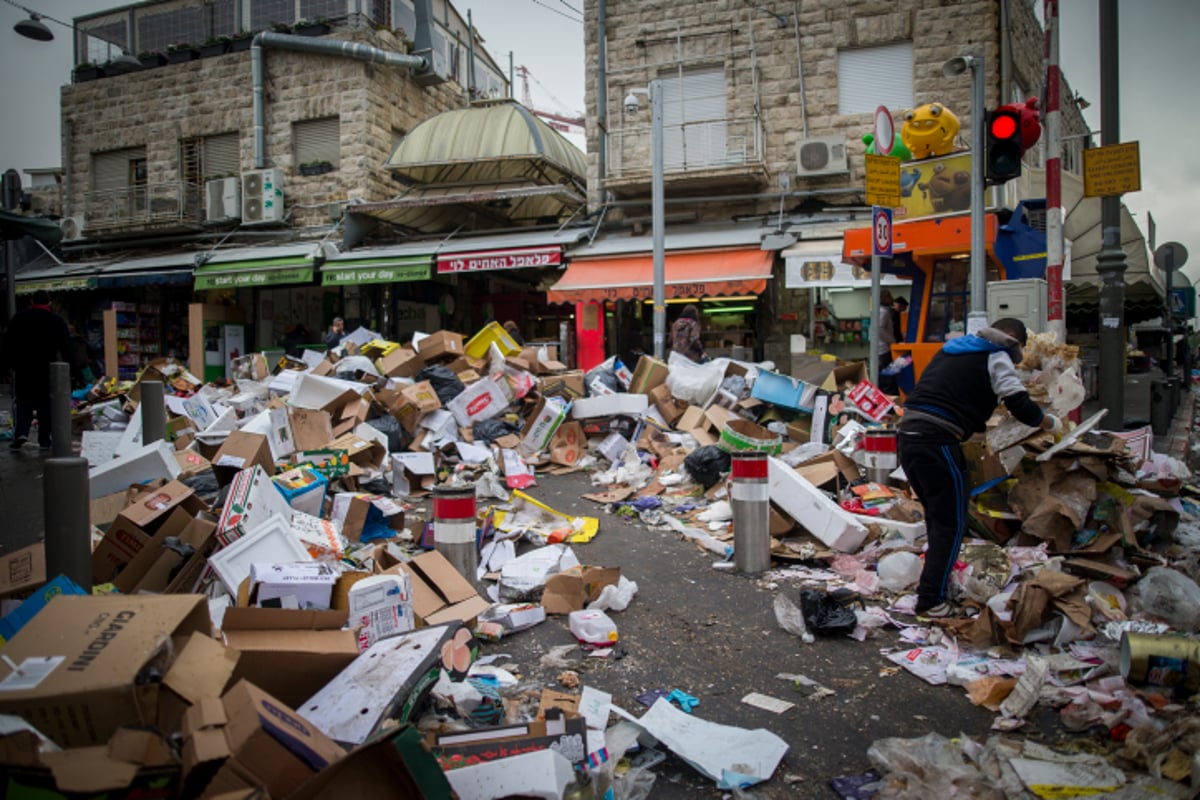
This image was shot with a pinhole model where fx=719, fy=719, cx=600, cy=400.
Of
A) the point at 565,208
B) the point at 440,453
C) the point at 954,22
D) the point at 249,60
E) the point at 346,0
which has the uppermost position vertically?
the point at 346,0

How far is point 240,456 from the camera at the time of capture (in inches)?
212

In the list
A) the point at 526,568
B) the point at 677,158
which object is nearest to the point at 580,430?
the point at 526,568

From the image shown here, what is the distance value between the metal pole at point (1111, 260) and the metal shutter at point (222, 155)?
18127 mm

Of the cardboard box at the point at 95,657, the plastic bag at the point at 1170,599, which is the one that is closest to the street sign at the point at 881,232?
the plastic bag at the point at 1170,599

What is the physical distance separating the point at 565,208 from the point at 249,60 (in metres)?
8.89

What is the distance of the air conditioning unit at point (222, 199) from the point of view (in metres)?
17.7

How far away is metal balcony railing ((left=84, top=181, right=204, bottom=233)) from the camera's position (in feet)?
60.3

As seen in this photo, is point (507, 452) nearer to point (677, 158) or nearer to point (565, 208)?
point (677, 158)

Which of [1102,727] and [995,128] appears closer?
[1102,727]

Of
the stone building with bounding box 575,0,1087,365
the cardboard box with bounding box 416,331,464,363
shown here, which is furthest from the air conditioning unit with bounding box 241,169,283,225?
the cardboard box with bounding box 416,331,464,363

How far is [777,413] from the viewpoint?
8.64m

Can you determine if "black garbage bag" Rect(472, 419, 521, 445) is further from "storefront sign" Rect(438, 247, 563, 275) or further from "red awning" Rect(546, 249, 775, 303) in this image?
"storefront sign" Rect(438, 247, 563, 275)

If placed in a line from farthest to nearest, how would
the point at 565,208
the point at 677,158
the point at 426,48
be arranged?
1. the point at 426,48
2. the point at 565,208
3. the point at 677,158

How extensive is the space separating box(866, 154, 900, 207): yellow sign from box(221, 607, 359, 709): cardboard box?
20.4 feet
